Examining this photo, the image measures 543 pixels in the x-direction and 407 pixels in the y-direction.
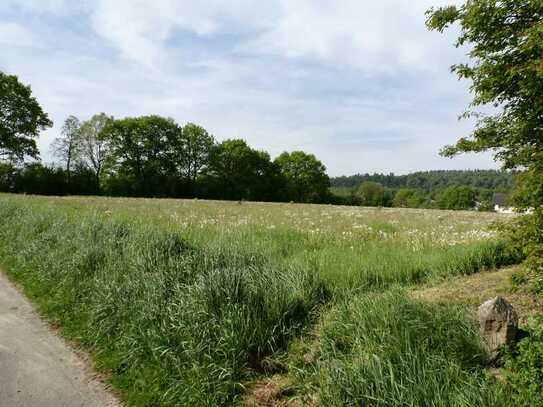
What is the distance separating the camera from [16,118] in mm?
42562

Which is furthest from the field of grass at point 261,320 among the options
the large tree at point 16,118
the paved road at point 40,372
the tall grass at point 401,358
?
the large tree at point 16,118

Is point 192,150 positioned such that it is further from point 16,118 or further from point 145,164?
point 16,118

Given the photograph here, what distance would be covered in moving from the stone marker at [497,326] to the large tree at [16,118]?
51.2 m

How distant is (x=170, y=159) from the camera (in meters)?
64.9

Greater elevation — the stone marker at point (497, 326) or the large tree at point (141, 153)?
the large tree at point (141, 153)

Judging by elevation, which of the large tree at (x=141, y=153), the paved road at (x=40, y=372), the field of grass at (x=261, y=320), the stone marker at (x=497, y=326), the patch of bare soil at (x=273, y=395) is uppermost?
the large tree at (x=141, y=153)

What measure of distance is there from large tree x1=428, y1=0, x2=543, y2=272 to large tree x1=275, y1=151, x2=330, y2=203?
7151 cm

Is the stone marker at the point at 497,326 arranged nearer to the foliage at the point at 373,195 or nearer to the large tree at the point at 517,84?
the large tree at the point at 517,84

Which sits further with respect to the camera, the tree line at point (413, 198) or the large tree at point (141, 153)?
the tree line at point (413, 198)

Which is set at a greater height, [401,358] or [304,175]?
[304,175]

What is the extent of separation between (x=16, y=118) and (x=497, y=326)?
5266 centimetres

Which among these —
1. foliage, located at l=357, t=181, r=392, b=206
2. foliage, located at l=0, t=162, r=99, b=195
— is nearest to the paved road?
foliage, located at l=0, t=162, r=99, b=195

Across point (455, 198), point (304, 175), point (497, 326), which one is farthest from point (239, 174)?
point (497, 326)

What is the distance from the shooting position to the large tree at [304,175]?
77.7 meters
